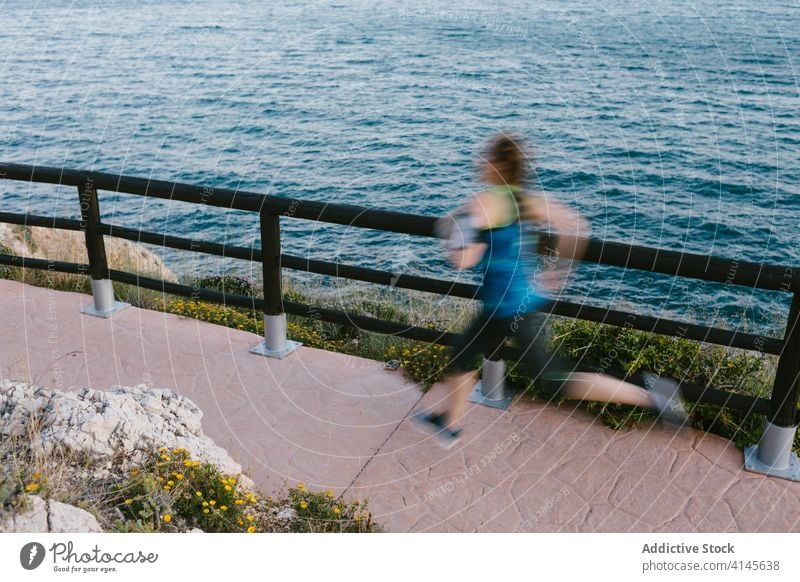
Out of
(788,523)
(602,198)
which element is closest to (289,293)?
(788,523)

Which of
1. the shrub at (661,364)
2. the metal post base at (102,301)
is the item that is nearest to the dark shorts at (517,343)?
the shrub at (661,364)

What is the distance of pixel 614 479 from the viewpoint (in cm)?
520

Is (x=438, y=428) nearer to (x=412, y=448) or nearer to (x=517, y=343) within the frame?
(x=412, y=448)

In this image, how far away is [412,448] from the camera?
18.4 feet

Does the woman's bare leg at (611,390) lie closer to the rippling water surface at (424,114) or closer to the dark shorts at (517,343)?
the dark shorts at (517,343)

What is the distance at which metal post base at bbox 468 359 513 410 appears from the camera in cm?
588

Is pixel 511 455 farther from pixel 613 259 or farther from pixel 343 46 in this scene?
pixel 343 46

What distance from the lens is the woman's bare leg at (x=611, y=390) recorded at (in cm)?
551

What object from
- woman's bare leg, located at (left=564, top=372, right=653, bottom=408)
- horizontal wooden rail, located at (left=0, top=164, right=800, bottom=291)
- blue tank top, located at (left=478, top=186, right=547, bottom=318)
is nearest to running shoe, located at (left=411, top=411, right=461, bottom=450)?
woman's bare leg, located at (left=564, top=372, right=653, bottom=408)

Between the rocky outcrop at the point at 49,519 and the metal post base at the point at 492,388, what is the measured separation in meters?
2.76

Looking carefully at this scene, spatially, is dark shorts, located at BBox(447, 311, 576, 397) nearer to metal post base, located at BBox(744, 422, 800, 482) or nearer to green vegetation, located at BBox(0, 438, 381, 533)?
green vegetation, located at BBox(0, 438, 381, 533)

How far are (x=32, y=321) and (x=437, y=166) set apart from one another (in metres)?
21.4

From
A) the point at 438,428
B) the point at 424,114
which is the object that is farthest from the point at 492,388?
the point at 424,114

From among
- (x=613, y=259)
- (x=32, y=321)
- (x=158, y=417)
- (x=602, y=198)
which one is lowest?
(x=602, y=198)
